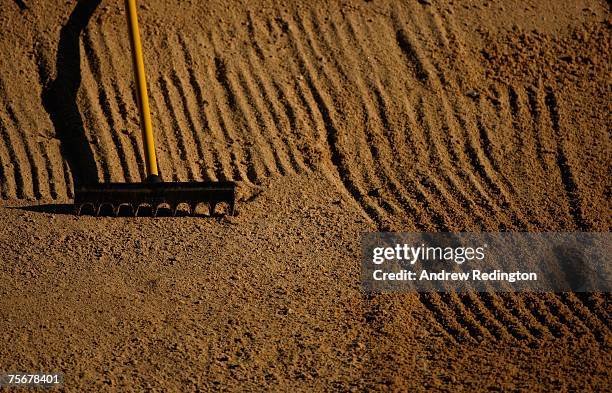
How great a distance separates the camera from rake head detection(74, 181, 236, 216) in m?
7.61

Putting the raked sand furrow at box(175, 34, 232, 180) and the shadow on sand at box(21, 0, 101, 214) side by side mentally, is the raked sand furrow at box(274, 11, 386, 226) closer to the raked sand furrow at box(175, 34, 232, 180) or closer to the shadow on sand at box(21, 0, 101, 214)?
the raked sand furrow at box(175, 34, 232, 180)

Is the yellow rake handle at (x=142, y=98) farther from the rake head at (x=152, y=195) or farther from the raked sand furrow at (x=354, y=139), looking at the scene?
the raked sand furrow at (x=354, y=139)

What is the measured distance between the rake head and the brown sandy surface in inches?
5.9

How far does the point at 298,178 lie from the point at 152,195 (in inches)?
50.3

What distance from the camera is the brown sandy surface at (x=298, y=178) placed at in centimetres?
624

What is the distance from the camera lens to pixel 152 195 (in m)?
7.64

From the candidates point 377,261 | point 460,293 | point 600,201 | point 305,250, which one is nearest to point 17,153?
point 305,250

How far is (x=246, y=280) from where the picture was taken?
696 centimetres

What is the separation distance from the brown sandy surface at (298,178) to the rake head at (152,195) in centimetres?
15

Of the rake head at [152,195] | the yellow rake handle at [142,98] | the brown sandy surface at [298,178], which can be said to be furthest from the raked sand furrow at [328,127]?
the yellow rake handle at [142,98]

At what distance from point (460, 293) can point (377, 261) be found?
0.68 meters

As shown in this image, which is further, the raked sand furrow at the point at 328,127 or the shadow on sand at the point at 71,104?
the shadow on sand at the point at 71,104

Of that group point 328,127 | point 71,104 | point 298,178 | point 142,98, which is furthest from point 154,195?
point 328,127

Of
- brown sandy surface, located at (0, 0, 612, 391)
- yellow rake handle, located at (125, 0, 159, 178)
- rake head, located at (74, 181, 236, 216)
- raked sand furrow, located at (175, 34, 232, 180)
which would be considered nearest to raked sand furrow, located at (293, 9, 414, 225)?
brown sandy surface, located at (0, 0, 612, 391)
